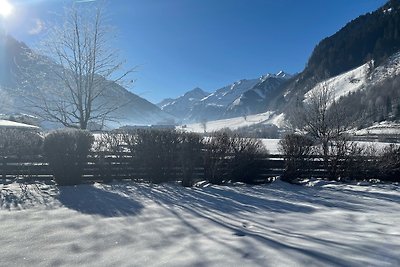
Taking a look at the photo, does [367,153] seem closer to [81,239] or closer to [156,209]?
[156,209]

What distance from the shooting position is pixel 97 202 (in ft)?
25.2

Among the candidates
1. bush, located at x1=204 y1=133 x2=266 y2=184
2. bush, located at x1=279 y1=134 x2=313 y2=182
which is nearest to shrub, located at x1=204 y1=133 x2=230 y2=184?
bush, located at x1=204 y1=133 x2=266 y2=184

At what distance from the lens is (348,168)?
43.5ft

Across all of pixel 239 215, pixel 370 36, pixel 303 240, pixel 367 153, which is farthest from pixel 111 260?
pixel 370 36

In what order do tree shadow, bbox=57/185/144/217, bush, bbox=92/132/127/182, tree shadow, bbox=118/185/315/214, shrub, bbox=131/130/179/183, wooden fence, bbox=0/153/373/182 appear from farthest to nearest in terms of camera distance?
shrub, bbox=131/130/179/183 < bush, bbox=92/132/127/182 < wooden fence, bbox=0/153/373/182 < tree shadow, bbox=118/185/315/214 < tree shadow, bbox=57/185/144/217

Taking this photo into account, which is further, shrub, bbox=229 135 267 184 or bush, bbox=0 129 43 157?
shrub, bbox=229 135 267 184

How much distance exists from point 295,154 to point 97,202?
26.0ft

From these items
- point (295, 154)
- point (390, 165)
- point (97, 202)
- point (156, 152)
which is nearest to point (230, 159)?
point (156, 152)

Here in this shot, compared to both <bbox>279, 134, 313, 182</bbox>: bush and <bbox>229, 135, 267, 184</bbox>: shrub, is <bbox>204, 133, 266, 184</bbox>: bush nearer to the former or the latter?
<bbox>229, 135, 267, 184</bbox>: shrub

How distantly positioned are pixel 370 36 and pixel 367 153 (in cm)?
18871

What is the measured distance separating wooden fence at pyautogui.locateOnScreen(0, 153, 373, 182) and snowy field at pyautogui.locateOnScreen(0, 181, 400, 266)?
68 cm

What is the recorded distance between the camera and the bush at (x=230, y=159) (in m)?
11.5

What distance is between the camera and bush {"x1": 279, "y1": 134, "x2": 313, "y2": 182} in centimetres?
1249

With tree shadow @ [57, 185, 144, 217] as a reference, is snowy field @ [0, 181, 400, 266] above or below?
below
